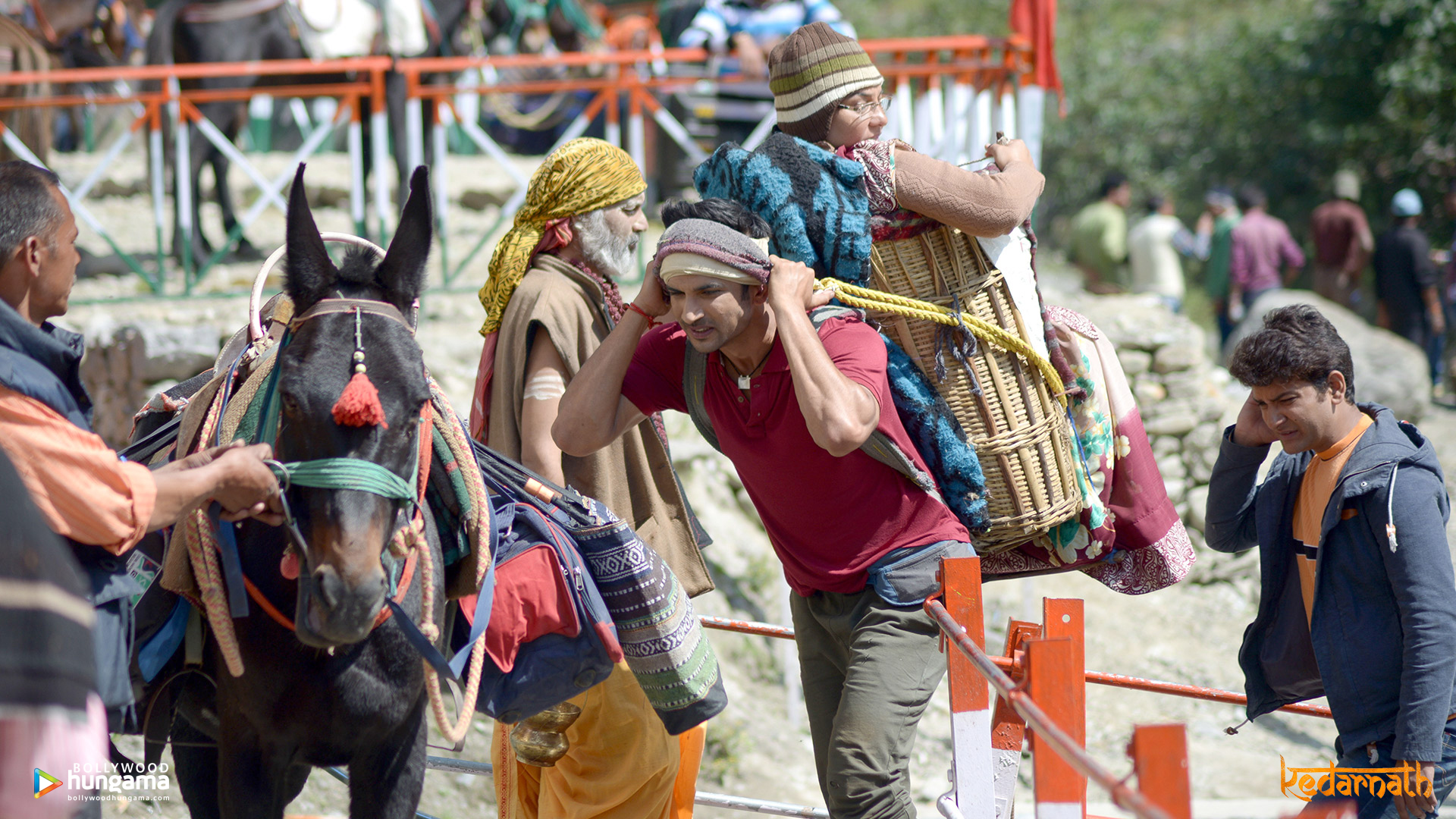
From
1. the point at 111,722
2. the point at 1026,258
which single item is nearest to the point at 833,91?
the point at 1026,258

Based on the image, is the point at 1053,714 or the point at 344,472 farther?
the point at 1053,714

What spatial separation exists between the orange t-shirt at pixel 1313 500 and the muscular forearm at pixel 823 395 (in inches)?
50.0

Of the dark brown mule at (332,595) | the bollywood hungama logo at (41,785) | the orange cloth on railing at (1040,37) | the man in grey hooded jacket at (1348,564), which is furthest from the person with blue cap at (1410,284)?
the bollywood hungama logo at (41,785)

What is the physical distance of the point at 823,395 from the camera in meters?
2.62

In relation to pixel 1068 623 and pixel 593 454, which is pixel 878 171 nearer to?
pixel 1068 623

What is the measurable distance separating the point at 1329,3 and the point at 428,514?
16743 millimetres

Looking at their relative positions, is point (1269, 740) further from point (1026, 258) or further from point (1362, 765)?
point (1026, 258)

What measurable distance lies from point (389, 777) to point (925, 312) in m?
1.62

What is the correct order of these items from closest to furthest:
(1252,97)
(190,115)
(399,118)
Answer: (190,115), (399,118), (1252,97)

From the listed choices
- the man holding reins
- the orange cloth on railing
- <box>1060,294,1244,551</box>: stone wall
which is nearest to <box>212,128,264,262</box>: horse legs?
the orange cloth on railing

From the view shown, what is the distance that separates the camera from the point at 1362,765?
299 cm

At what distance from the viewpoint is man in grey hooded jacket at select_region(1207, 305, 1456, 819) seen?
9.32 feet

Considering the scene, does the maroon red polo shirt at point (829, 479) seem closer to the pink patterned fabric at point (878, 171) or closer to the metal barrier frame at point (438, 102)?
the pink patterned fabric at point (878, 171)

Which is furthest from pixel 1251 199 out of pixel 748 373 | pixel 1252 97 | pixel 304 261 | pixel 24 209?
pixel 24 209
